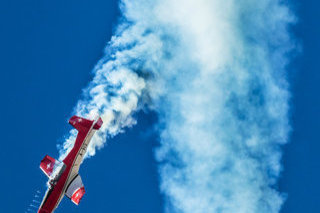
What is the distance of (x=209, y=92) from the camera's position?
90.8 ft

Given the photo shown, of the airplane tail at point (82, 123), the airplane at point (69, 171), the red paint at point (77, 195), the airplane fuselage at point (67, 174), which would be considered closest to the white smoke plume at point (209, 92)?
the airplane tail at point (82, 123)

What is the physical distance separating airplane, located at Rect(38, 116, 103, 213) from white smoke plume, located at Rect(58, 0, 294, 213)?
2.30 meters

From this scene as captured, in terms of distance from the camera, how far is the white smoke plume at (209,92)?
26891mm

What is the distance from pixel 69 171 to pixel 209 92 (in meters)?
10.3

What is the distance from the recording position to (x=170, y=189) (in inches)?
1113

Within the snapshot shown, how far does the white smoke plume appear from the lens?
88.2 ft

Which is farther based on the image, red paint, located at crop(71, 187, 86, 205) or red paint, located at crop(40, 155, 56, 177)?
red paint, located at crop(40, 155, 56, 177)

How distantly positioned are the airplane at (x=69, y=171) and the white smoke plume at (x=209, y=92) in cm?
230

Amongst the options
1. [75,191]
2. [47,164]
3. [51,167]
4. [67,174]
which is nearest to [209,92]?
[67,174]

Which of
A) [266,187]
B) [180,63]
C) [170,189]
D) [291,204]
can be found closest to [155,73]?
[180,63]

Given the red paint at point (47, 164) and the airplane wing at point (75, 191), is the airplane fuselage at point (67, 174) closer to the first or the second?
the airplane wing at point (75, 191)

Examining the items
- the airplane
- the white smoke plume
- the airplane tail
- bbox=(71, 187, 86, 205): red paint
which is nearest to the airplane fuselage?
the airplane

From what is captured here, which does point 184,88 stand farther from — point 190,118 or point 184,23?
point 184,23

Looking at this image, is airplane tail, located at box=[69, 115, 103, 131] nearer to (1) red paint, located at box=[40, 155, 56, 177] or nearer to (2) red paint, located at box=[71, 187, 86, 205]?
(1) red paint, located at box=[40, 155, 56, 177]
